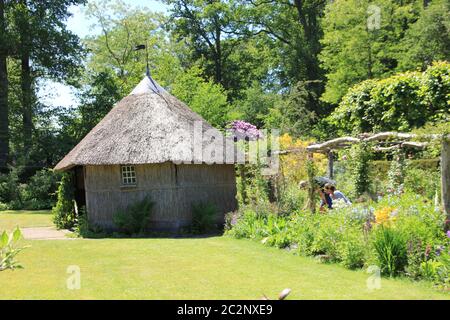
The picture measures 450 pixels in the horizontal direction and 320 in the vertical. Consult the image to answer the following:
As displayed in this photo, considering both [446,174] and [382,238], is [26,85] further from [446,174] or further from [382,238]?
[446,174]

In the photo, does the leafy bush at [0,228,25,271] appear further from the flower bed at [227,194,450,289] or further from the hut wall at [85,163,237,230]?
the hut wall at [85,163,237,230]

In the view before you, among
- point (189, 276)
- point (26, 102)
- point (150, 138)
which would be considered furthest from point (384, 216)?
point (26, 102)

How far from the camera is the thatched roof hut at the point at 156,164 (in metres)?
15.5

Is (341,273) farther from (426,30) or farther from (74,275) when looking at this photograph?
(426,30)

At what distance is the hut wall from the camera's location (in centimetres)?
1578

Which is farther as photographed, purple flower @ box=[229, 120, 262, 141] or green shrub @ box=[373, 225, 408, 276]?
purple flower @ box=[229, 120, 262, 141]

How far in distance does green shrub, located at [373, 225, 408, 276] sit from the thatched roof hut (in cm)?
775

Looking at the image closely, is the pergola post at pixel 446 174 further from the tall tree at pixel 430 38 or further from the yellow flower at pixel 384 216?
the tall tree at pixel 430 38

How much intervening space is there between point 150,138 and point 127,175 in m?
1.49

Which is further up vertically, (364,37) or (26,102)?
(364,37)

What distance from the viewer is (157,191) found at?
15875 mm

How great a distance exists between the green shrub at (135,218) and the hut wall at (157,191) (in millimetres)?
376

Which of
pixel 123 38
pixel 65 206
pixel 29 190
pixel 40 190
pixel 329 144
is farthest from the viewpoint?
pixel 123 38

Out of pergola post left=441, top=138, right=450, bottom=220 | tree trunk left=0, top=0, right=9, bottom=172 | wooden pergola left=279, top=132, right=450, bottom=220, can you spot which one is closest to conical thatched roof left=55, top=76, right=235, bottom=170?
wooden pergola left=279, top=132, right=450, bottom=220
